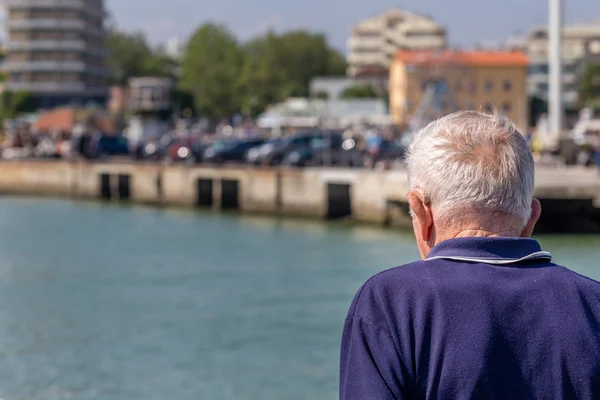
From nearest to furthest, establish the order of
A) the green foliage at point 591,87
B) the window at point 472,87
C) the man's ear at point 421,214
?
1. the man's ear at point 421,214
2. the window at point 472,87
3. the green foliage at point 591,87

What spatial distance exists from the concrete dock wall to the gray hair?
27.5m

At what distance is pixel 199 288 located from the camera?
73.9ft

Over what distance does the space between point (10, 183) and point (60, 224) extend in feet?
41.6

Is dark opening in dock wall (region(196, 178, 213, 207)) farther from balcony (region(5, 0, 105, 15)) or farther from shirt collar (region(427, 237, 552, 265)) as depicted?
balcony (region(5, 0, 105, 15))

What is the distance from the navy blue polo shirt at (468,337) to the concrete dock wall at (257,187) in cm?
2764

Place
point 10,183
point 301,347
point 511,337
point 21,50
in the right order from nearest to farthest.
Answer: point 511,337, point 301,347, point 10,183, point 21,50

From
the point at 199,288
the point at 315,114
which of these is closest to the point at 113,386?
the point at 199,288

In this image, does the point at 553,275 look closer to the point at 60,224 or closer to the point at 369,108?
the point at 60,224

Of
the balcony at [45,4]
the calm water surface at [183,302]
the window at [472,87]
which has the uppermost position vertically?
the balcony at [45,4]

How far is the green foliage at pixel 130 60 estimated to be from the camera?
165m

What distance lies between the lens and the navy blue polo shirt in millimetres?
2609

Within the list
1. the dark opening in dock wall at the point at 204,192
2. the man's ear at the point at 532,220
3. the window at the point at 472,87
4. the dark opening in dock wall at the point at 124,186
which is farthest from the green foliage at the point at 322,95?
the man's ear at the point at 532,220

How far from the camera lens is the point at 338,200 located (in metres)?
37.2

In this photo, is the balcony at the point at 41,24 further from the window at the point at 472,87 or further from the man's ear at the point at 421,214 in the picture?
the man's ear at the point at 421,214
